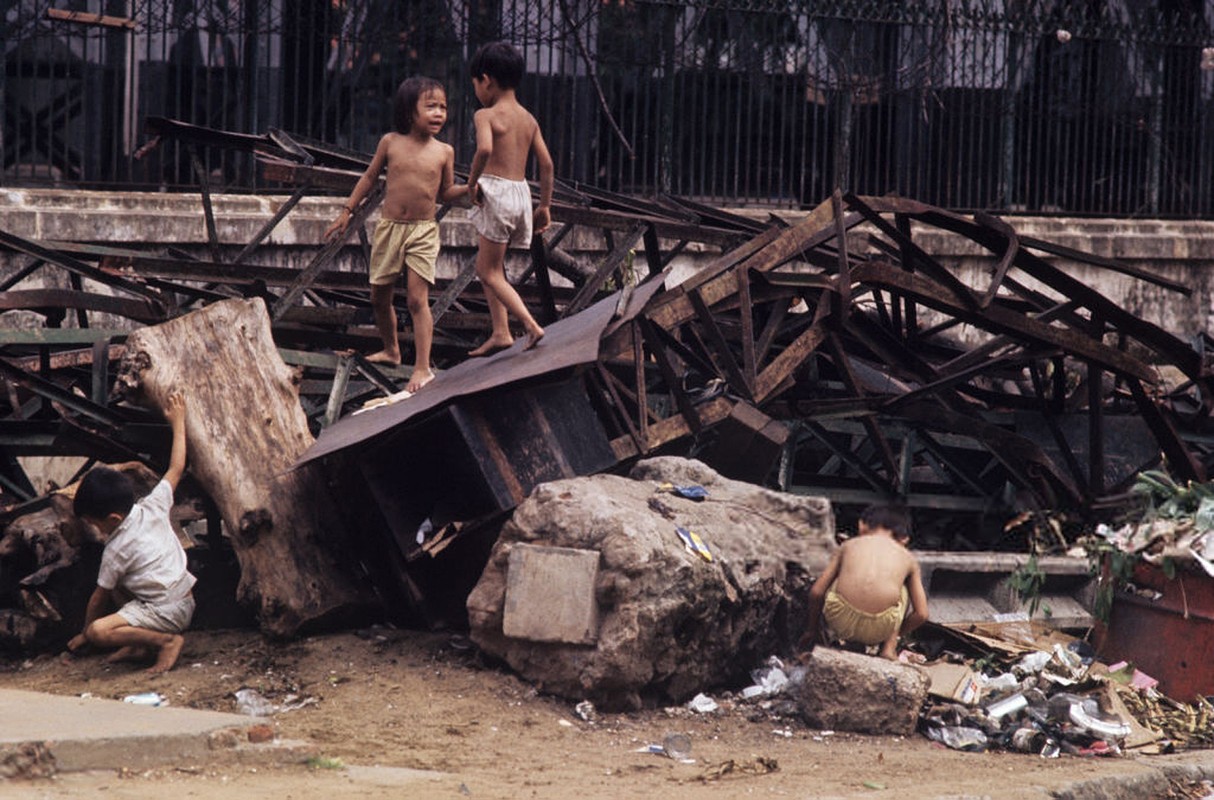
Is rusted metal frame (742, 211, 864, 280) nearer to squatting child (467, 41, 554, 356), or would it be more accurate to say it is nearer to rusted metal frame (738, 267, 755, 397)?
rusted metal frame (738, 267, 755, 397)

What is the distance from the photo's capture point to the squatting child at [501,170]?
7.57 metres

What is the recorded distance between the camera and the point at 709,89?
1269cm

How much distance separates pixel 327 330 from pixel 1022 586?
4021 millimetres

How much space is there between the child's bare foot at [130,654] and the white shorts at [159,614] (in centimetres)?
11

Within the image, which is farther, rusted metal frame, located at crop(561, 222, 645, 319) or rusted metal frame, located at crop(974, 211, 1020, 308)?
rusted metal frame, located at crop(561, 222, 645, 319)

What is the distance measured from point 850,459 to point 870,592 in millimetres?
2445

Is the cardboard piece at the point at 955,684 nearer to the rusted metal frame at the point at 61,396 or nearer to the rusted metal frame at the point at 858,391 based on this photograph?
the rusted metal frame at the point at 858,391

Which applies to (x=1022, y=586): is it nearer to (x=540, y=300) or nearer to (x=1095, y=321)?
(x=1095, y=321)

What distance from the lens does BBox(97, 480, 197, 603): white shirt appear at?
687 cm

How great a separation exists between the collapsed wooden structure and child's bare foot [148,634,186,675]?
3.22ft

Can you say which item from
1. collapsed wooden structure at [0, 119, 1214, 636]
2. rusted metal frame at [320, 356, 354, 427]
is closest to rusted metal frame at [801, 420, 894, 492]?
collapsed wooden structure at [0, 119, 1214, 636]

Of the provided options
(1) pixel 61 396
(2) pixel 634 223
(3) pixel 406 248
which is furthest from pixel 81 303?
(2) pixel 634 223

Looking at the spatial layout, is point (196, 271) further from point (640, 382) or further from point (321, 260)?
point (640, 382)

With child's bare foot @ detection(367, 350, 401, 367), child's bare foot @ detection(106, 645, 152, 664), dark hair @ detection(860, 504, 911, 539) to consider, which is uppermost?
child's bare foot @ detection(367, 350, 401, 367)
